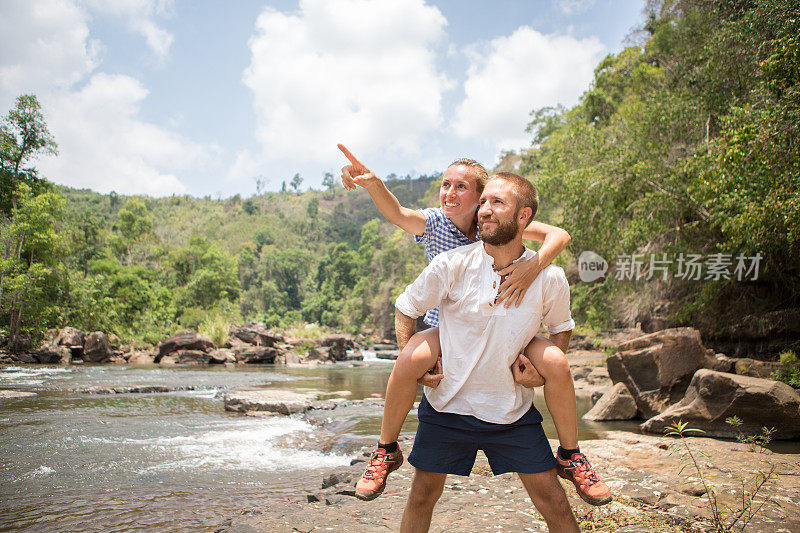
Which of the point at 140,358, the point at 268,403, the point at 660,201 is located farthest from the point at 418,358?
the point at 140,358

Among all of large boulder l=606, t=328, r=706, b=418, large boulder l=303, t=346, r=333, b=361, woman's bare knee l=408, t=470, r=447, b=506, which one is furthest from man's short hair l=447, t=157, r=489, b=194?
large boulder l=303, t=346, r=333, b=361

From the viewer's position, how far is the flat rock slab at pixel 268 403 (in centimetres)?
1035

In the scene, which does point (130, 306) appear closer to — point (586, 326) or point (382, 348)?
point (382, 348)

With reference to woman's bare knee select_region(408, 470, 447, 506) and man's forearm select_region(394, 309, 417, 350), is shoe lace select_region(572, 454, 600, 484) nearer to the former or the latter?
woman's bare knee select_region(408, 470, 447, 506)

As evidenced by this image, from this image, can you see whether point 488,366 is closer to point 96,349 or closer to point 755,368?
point 755,368

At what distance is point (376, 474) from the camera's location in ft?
7.34

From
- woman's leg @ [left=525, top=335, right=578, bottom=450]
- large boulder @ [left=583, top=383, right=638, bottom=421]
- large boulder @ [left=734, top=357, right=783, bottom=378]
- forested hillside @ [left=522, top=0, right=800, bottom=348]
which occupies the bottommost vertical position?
large boulder @ [left=583, top=383, right=638, bottom=421]

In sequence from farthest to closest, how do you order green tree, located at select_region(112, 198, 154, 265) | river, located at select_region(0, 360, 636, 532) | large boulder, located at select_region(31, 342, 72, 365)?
green tree, located at select_region(112, 198, 154, 265) → large boulder, located at select_region(31, 342, 72, 365) → river, located at select_region(0, 360, 636, 532)

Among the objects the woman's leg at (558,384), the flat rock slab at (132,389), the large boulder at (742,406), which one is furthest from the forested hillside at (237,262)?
the woman's leg at (558,384)

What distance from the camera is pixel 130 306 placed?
31719mm

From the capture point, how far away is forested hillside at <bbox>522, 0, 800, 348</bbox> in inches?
289

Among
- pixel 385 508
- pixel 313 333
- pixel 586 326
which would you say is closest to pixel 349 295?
pixel 313 333

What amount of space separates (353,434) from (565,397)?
6433 millimetres

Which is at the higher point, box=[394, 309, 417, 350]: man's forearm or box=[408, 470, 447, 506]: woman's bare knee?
box=[394, 309, 417, 350]: man's forearm
